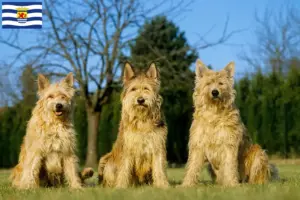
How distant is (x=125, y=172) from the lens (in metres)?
7.01

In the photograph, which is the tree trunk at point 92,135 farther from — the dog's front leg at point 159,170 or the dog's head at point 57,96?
the dog's front leg at point 159,170

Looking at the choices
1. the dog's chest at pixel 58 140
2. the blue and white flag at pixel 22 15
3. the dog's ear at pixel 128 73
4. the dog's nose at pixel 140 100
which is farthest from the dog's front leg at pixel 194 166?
the blue and white flag at pixel 22 15

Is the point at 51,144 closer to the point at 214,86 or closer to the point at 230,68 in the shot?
the point at 214,86

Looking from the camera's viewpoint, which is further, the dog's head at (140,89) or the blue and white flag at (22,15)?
the blue and white flag at (22,15)

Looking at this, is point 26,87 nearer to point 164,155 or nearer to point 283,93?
point 283,93

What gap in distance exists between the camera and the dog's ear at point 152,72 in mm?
7281

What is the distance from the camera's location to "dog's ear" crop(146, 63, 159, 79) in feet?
23.9

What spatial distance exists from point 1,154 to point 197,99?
13.3m

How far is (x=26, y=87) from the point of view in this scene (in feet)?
60.2

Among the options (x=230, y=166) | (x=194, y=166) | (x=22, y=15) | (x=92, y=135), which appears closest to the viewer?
(x=230, y=166)

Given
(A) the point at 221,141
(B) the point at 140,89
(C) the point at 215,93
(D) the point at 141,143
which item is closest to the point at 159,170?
(D) the point at 141,143

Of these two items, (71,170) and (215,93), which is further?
(71,170)

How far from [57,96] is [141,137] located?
1376 mm

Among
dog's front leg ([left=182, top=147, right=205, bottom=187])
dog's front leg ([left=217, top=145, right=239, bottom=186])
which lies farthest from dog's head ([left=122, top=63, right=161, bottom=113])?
dog's front leg ([left=217, top=145, right=239, bottom=186])
